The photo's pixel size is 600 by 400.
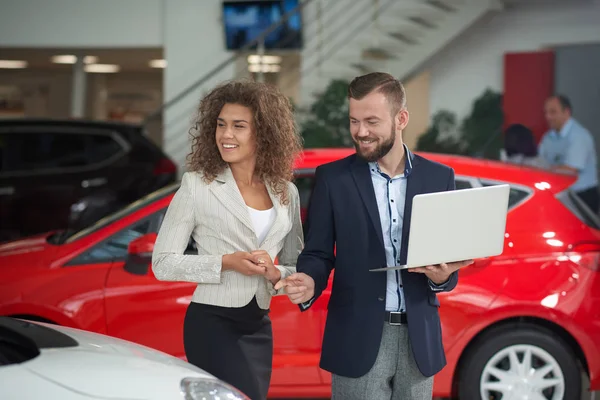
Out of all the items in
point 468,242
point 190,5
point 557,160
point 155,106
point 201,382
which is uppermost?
point 190,5

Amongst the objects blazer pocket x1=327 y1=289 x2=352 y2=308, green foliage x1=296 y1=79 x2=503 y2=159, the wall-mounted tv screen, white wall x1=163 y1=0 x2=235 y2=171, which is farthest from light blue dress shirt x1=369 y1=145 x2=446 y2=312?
Answer: white wall x1=163 y1=0 x2=235 y2=171

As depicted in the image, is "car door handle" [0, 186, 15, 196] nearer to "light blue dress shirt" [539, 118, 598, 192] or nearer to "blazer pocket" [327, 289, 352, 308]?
"light blue dress shirt" [539, 118, 598, 192]

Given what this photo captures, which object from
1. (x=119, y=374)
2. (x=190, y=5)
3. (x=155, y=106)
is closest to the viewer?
(x=119, y=374)

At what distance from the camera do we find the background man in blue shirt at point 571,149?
7.59m

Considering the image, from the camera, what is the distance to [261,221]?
2.99m

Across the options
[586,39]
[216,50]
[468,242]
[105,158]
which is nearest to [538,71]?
[586,39]

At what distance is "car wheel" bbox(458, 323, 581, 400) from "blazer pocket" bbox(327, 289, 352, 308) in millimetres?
1737

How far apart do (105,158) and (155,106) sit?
6.24 m

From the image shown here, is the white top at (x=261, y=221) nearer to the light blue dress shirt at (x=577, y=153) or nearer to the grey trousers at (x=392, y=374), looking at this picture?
the grey trousers at (x=392, y=374)

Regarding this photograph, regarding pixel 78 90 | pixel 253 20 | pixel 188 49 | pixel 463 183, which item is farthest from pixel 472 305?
pixel 78 90

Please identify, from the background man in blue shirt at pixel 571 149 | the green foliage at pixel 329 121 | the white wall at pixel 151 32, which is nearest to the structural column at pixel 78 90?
the white wall at pixel 151 32

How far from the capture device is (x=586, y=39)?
10422 millimetres

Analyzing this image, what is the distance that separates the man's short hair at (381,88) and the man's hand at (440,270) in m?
0.51

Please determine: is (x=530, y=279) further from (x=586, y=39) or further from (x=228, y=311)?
(x=586, y=39)
